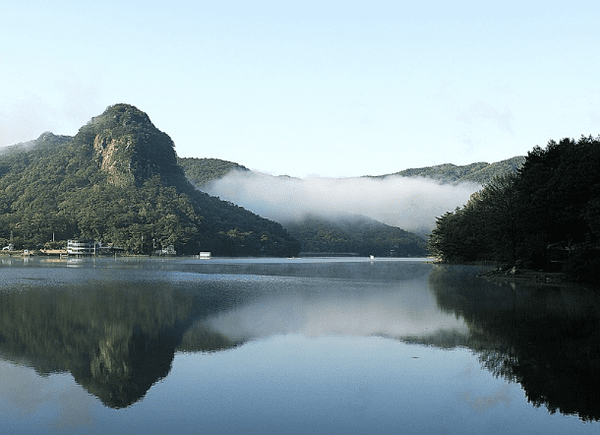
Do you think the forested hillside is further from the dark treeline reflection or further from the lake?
the lake

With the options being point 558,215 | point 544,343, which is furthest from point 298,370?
point 558,215

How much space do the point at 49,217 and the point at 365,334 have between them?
594 ft

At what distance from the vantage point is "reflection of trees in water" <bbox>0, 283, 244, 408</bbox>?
553 inches

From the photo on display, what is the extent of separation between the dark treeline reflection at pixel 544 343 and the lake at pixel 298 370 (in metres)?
0.07

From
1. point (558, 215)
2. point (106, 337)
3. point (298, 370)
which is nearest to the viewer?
point (298, 370)

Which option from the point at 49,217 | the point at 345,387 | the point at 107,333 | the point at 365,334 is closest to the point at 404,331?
the point at 365,334

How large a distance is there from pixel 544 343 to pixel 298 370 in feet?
27.2

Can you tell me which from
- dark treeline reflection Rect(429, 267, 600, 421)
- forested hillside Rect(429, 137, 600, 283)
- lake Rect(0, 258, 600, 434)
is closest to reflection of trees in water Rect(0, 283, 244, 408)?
lake Rect(0, 258, 600, 434)

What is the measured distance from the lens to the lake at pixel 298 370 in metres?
10.8

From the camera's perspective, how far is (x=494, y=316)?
85.0ft

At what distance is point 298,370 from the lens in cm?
1504

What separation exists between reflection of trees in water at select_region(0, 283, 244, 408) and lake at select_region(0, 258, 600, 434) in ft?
0.21

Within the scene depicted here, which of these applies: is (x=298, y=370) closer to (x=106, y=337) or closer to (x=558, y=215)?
(x=106, y=337)

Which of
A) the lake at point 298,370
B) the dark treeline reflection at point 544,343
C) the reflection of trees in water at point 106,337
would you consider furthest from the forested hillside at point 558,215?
the reflection of trees in water at point 106,337
